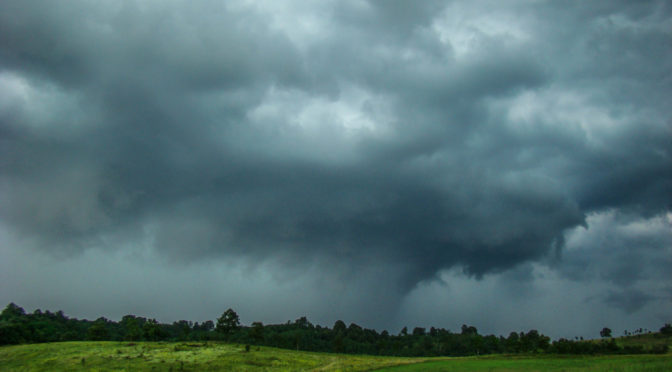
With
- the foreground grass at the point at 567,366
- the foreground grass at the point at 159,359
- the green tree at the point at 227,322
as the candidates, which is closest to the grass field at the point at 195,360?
the foreground grass at the point at 159,359

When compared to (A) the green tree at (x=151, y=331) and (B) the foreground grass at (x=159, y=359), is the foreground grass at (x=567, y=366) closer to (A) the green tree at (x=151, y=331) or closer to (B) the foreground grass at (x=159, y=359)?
(B) the foreground grass at (x=159, y=359)

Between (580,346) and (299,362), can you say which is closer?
(299,362)

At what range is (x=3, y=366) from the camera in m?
115

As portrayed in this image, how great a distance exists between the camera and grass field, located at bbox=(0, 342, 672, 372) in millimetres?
102188

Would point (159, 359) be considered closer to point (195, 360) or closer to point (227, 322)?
point (195, 360)

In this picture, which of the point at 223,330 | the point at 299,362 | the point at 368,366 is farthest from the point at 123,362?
the point at 223,330

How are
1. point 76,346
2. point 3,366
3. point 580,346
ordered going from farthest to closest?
1. point 580,346
2. point 76,346
3. point 3,366

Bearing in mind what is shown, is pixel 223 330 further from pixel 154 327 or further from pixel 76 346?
pixel 76 346

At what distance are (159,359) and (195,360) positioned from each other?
30.4ft

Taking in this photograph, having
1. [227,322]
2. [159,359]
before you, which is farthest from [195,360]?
[227,322]

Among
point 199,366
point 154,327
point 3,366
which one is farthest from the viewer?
point 154,327

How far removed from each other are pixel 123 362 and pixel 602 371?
340 ft

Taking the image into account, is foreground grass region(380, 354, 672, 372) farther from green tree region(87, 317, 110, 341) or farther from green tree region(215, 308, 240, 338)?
green tree region(87, 317, 110, 341)

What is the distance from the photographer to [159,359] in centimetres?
11275
